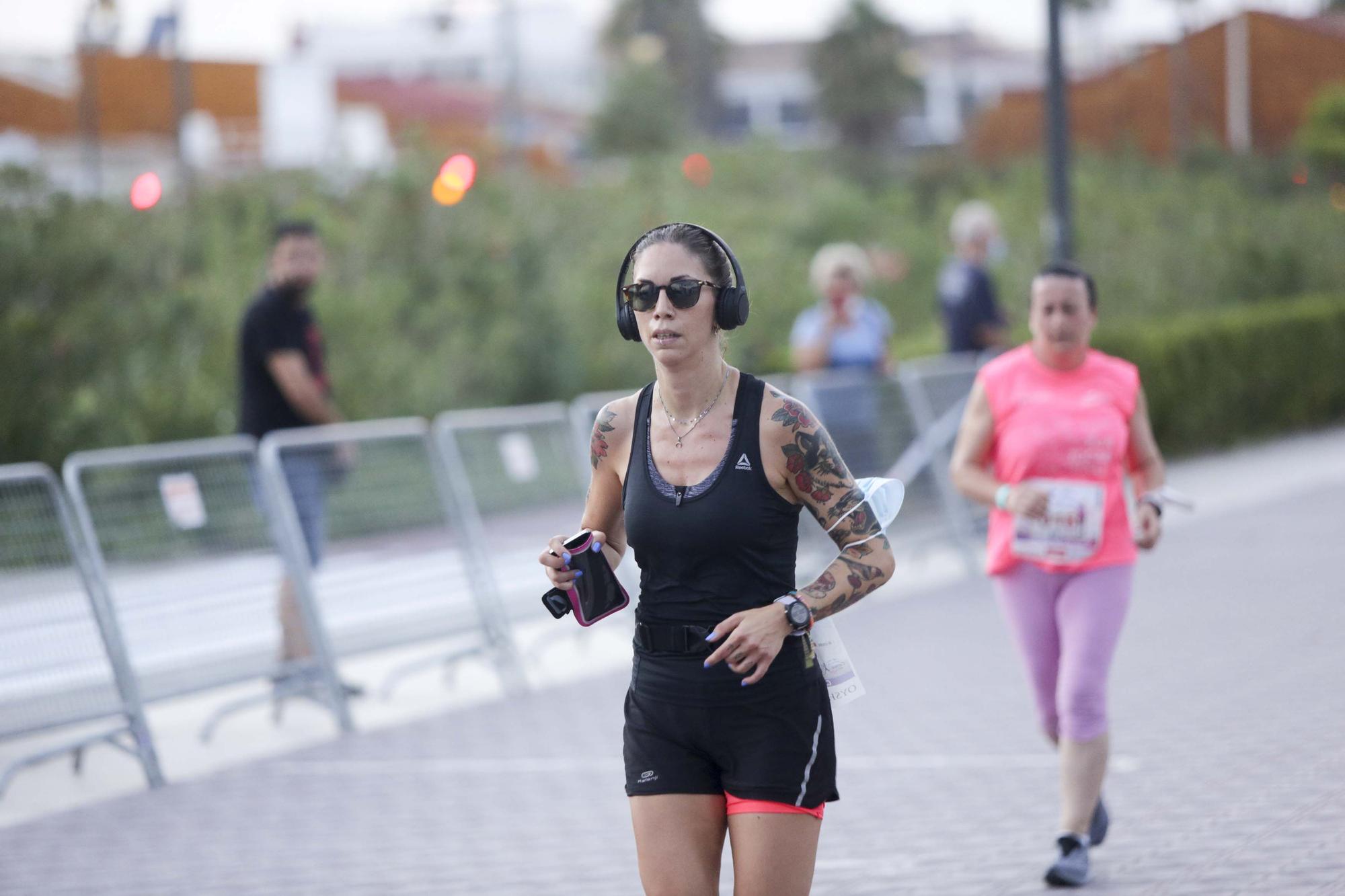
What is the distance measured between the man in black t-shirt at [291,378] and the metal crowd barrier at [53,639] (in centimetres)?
108

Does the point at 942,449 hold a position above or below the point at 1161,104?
below

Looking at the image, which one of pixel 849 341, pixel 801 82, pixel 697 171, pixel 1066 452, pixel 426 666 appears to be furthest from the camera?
pixel 801 82

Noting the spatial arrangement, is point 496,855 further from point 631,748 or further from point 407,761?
point 631,748

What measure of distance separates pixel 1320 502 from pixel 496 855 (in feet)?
35.6

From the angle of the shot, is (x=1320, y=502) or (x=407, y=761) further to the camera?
(x=1320, y=502)

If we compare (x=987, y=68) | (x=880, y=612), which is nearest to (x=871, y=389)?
(x=880, y=612)

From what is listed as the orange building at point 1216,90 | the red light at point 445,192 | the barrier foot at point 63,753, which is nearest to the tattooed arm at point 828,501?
the barrier foot at point 63,753

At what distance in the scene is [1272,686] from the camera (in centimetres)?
812

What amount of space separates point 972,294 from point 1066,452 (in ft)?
25.1

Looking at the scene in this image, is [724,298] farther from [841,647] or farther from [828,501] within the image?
[841,647]

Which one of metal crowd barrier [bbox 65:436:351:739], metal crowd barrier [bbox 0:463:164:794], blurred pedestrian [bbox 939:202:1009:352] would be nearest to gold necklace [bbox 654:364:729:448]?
metal crowd barrier [bbox 0:463:164:794]

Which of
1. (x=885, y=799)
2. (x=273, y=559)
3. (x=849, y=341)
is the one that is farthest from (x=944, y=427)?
(x=885, y=799)

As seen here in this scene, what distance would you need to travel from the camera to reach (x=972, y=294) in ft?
43.2

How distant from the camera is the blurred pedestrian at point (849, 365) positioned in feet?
39.3
